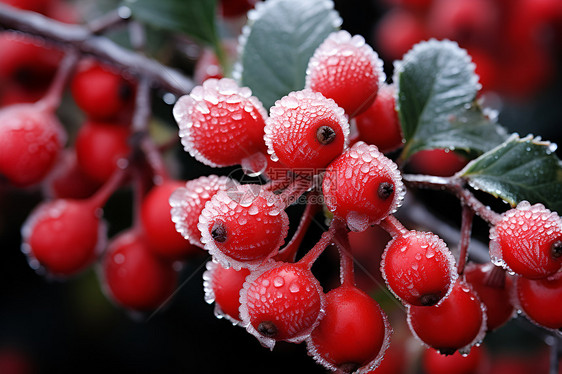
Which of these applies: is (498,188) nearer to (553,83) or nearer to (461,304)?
(461,304)

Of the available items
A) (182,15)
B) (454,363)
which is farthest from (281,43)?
(454,363)

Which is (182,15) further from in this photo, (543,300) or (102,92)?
(543,300)

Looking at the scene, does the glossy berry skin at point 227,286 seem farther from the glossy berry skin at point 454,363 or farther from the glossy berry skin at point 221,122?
the glossy berry skin at point 454,363

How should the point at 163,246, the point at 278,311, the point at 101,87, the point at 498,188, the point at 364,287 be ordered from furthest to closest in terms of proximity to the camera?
the point at 364,287 < the point at 101,87 < the point at 163,246 < the point at 498,188 < the point at 278,311

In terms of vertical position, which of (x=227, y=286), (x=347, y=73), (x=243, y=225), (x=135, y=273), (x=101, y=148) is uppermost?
(x=347, y=73)

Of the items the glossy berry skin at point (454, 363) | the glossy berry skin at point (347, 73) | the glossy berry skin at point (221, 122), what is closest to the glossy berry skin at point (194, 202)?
the glossy berry skin at point (221, 122)

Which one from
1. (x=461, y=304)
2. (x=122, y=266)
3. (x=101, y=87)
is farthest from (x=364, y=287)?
(x=461, y=304)
